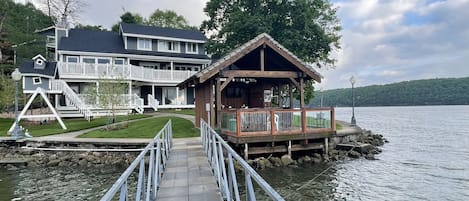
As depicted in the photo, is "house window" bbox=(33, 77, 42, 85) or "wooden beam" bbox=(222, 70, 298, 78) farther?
"house window" bbox=(33, 77, 42, 85)

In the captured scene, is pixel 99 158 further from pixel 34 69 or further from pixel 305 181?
pixel 34 69

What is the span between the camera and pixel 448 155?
1778cm

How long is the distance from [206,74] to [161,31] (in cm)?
2383

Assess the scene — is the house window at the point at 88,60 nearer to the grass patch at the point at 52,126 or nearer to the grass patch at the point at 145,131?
the grass patch at the point at 52,126

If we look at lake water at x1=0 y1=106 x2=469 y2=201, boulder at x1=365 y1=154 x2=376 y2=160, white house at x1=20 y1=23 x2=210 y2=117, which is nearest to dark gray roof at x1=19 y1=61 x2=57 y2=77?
white house at x1=20 y1=23 x2=210 y2=117

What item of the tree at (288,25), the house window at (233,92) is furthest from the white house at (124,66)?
the house window at (233,92)

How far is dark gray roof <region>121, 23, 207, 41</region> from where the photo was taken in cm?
3325

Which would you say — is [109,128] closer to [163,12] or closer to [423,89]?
[163,12]

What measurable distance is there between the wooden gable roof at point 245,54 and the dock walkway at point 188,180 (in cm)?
427

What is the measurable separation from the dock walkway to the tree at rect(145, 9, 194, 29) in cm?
4573

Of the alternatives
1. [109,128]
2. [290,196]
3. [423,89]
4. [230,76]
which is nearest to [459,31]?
[230,76]

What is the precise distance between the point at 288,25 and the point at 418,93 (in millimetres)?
69080

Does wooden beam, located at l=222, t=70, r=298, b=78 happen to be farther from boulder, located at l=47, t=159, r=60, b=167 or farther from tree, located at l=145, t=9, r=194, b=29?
tree, located at l=145, t=9, r=194, b=29

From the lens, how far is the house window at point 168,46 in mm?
34219
